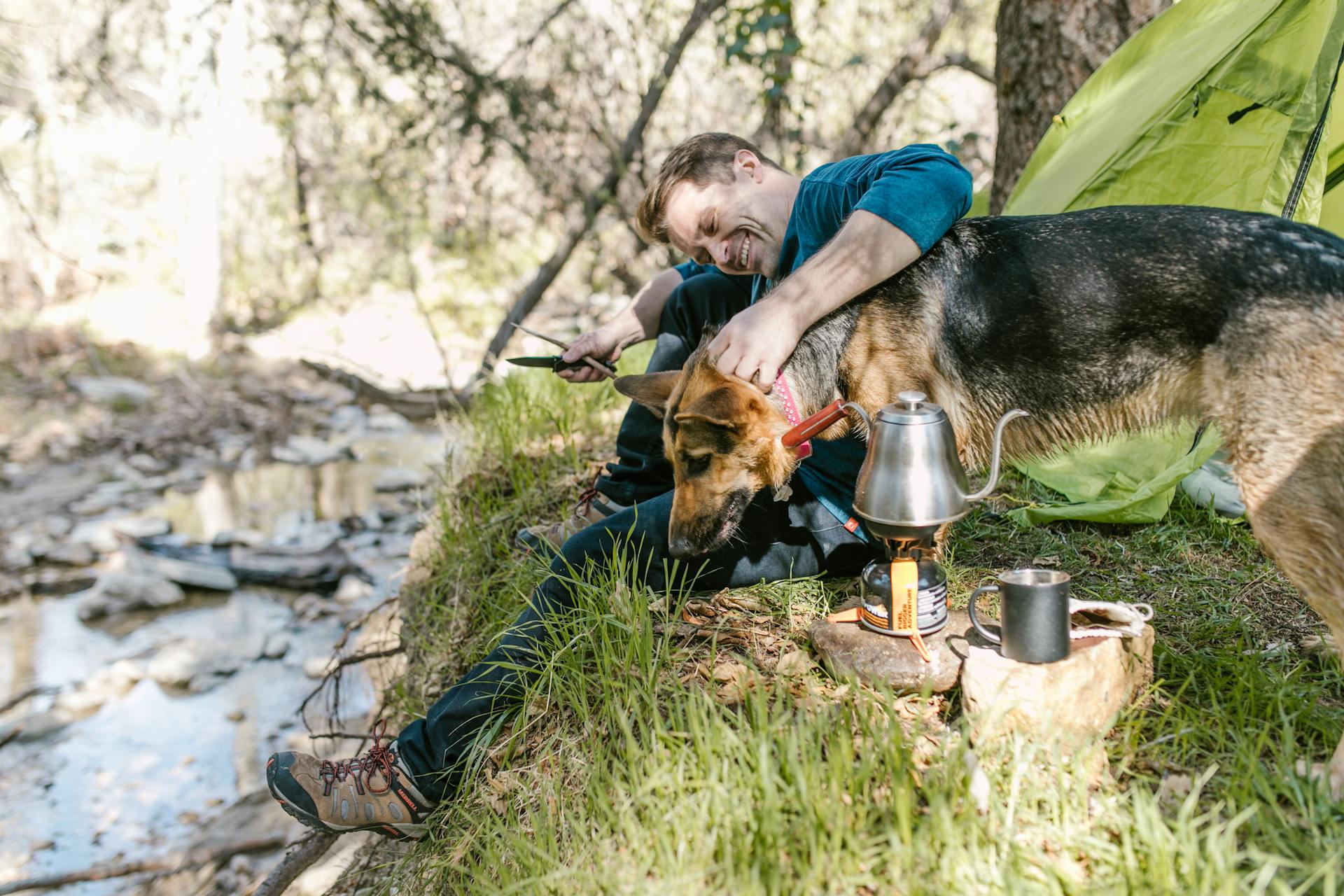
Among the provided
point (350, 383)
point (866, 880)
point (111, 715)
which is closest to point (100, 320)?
point (350, 383)

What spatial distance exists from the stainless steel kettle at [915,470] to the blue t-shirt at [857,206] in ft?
1.95

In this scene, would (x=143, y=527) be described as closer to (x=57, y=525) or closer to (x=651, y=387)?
(x=57, y=525)

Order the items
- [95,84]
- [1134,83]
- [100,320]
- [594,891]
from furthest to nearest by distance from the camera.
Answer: [100,320] < [95,84] < [1134,83] < [594,891]

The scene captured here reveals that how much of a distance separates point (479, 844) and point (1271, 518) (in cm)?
236

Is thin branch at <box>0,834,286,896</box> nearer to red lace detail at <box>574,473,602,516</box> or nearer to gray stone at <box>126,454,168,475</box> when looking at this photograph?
red lace detail at <box>574,473,602,516</box>

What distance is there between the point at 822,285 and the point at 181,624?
540cm

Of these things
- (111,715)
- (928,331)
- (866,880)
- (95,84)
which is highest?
(95,84)

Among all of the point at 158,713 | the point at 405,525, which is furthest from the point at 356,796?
the point at 405,525

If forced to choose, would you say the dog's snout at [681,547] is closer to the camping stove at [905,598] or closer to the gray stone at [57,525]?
the camping stove at [905,598]

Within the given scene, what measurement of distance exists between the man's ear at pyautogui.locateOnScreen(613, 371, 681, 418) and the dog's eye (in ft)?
1.24

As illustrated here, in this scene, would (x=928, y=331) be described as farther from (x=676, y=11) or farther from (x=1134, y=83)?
(x=676, y=11)

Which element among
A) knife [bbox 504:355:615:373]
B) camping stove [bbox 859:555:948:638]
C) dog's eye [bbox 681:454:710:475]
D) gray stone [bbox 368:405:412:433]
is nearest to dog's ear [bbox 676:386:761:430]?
dog's eye [bbox 681:454:710:475]

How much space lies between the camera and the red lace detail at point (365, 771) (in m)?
2.85

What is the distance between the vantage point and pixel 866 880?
73.5 inches
